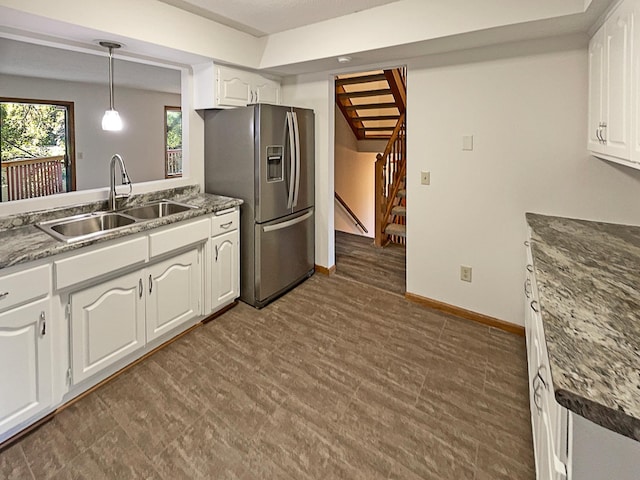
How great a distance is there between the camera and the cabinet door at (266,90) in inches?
142

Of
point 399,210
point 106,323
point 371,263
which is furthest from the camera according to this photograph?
point 399,210

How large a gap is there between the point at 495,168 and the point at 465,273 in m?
0.88

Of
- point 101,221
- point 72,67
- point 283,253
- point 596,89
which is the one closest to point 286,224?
point 283,253

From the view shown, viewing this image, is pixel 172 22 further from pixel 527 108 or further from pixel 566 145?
pixel 566 145

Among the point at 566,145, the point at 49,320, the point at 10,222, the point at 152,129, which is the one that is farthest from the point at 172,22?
the point at 152,129

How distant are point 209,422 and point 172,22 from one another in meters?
2.64

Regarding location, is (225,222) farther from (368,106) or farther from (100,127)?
(100,127)

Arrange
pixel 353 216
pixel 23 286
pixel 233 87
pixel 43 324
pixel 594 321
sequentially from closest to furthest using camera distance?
1. pixel 594 321
2. pixel 23 286
3. pixel 43 324
4. pixel 233 87
5. pixel 353 216

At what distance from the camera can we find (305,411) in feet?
6.64

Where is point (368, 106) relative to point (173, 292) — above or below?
above

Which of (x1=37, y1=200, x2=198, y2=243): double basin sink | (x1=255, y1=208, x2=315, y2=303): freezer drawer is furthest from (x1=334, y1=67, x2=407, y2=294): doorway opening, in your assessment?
(x1=37, y1=200, x2=198, y2=243): double basin sink

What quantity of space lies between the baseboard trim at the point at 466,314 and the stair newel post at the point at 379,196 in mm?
1674

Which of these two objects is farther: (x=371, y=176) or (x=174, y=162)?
(x=174, y=162)

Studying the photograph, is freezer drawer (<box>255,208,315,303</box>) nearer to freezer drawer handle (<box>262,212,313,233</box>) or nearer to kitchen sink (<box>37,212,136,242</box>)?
freezer drawer handle (<box>262,212,313,233</box>)
